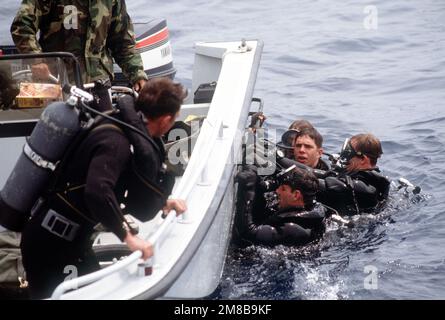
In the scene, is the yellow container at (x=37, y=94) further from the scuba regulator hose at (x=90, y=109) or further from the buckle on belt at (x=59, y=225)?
the buckle on belt at (x=59, y=225)

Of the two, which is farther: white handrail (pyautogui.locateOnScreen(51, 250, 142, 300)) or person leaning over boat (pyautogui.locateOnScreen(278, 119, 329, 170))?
person leaning over boat (pyautogui.locateOnScreen(278, 119, 329, 170))

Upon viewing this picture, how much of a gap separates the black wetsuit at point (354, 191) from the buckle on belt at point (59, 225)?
2.62 metres

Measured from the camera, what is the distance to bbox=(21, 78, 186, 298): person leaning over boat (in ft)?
10.8

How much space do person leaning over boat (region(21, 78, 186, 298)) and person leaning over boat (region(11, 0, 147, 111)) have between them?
1440 mm

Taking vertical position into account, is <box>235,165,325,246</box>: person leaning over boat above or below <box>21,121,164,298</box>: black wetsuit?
below

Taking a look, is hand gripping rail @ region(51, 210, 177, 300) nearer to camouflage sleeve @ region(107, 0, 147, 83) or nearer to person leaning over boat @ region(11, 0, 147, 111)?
person leaning over boat @ region(11, 0, 147, 111)

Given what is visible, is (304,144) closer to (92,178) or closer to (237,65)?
(237,65)

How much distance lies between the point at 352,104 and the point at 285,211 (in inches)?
207

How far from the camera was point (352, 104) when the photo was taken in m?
10.3

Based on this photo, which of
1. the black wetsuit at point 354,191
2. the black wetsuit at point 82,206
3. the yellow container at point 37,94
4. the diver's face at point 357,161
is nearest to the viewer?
the black wetsuit at point 82,206

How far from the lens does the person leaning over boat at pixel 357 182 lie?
5.85 metres

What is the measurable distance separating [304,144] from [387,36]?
873 cm
